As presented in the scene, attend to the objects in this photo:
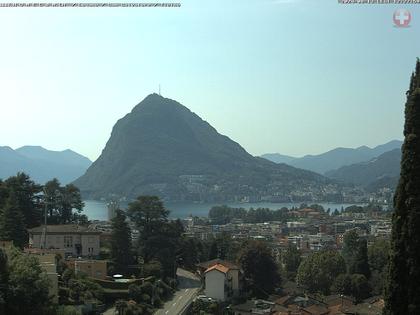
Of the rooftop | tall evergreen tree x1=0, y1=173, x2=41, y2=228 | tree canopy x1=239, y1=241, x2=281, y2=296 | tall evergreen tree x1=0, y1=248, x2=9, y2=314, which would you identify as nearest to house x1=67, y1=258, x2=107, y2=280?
the rooftop

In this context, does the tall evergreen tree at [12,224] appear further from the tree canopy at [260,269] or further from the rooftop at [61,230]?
the tree canopy at [260,269]

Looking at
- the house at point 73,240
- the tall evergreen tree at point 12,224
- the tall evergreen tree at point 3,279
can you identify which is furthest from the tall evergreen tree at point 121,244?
the tall evergreen tree at point 3,279

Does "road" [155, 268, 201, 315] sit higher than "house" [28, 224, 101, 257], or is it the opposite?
"house" [28, 224, 101, 257]

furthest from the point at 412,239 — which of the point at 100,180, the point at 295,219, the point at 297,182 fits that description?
the point at 297,182

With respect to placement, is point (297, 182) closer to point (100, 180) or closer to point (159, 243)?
point (100, 180)

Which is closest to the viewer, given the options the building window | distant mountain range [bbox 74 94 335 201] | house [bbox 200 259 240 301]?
house [bbox 200 259 240 301]

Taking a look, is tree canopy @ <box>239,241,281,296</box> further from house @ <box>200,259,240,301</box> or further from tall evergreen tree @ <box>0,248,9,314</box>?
tall evergreen tree @ <box>0,248,9,314</box>

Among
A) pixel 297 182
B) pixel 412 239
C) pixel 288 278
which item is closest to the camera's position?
pixel 412 239
